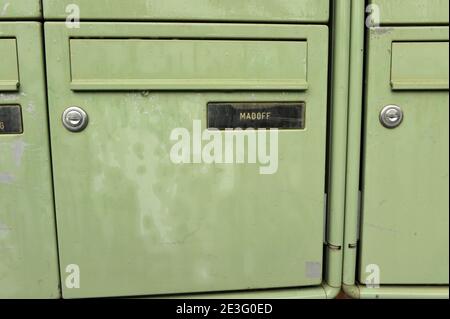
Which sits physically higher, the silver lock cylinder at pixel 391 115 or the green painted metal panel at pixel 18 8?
the green painted metal panel at pixel 18 8

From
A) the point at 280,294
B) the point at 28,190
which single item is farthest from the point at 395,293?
the point at 28,190

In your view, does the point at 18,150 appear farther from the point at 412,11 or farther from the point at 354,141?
the point at 412,11

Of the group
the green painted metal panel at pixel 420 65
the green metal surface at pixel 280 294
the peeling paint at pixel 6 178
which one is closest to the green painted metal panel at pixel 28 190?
the peeling paint at pixel 6 178

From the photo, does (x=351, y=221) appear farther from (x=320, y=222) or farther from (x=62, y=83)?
(x=62, y=83)

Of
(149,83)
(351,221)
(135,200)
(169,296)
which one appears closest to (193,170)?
(135,200)

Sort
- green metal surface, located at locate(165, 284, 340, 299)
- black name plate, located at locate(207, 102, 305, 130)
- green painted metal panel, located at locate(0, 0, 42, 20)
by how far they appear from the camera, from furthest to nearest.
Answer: green metal surface, located at locate(165, 284, 340, 299), black name plate, located at locate(207, 102, 305, 130), green painted metal panel, located at locate(0, 0, 42, 20)

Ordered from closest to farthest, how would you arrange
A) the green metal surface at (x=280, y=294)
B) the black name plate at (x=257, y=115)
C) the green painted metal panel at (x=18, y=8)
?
the green painted metal panel at (x=18, y=8) < the black name plate at (x=257, y=115) < the green metal surface at (x=280, y=294)

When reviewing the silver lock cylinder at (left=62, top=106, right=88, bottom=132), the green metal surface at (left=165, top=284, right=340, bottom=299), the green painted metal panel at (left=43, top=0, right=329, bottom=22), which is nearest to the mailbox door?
the green metal surface at (left=165, top=284, right=340, bottom=299)

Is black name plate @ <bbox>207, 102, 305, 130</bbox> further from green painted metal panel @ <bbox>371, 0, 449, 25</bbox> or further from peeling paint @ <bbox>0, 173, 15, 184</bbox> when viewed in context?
peeling paint @ <bbox>0, 173, 15, 184</bbox>

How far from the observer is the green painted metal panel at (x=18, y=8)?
4.54 ft

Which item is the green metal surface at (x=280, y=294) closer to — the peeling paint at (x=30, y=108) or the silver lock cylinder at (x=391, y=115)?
the silver lock cylinder at (x=391, y=115)

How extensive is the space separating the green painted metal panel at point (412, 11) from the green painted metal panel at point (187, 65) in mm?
288

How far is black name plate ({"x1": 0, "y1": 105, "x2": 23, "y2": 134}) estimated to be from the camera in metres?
1.42

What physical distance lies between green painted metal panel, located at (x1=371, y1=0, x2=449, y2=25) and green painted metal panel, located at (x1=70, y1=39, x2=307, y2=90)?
288 mm
